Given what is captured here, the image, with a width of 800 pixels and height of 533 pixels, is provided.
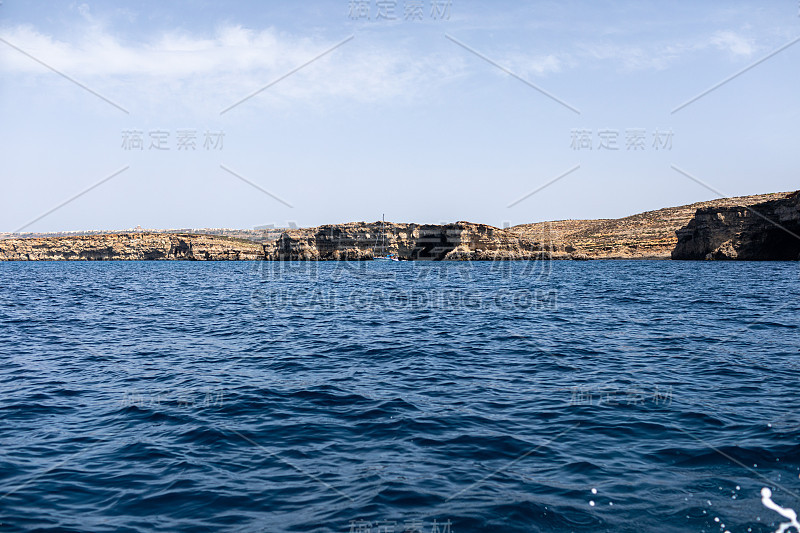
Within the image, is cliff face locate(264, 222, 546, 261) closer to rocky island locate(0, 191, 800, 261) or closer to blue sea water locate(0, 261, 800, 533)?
rocky island locate(0, 191, 800, 261)

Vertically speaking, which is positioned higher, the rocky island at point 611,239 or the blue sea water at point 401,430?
the rocky island at point 611,239

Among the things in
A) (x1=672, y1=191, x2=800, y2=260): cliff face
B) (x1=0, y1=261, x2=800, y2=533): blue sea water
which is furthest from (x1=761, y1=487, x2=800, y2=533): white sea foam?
(x1=672, y1=191, x2=800, y2=260): cliff face

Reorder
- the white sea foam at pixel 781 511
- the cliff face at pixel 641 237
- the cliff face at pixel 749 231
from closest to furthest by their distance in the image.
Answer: the white sea foam at pixel 781 511 → the cliff face at pixel 749 231 → the cliff face at pixel 641 237

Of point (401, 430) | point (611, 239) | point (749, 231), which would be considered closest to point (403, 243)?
point (611, 239)

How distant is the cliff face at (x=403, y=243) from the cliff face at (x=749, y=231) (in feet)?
167

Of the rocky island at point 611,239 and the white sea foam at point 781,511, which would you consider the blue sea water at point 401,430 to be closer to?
the white sea foam at point 781,511

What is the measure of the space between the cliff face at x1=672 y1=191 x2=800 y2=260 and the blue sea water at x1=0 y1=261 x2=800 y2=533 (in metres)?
85.8

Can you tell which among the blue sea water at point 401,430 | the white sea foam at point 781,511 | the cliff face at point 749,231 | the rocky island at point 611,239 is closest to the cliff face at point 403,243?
the rocky island at point 611,239

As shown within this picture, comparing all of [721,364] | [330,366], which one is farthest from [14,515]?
[721,364]

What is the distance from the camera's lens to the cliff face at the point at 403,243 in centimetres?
15750

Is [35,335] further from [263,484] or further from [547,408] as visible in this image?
[547,408]

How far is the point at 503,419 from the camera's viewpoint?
11.3 meters

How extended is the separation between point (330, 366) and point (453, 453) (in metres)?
8.12

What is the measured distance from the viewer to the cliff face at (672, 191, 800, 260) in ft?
297
